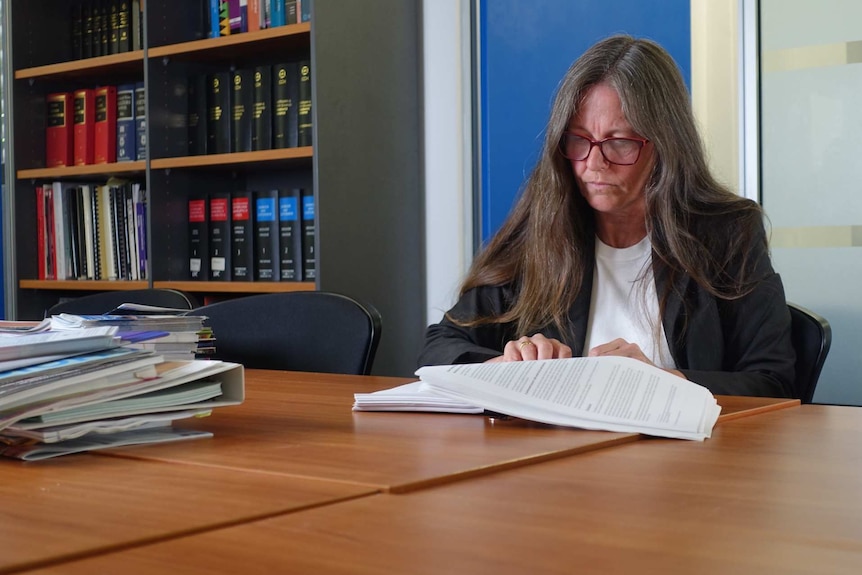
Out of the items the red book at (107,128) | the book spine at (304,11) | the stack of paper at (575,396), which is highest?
the book spine at (304,11)

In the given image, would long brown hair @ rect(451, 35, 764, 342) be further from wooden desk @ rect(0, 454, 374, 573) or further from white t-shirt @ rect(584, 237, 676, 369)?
wooden desk @ rect(0, 454, 374, 573)

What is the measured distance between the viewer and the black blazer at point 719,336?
1684 mm

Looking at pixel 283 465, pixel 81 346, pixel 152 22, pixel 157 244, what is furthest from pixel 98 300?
pixel 283 465

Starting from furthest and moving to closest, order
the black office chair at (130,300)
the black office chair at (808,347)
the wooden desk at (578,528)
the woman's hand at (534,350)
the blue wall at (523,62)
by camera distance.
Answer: the blue wall at (523,62) → the black office chair at (130,300) → the black office chair at (808,347) → the woman's hand at (534,350) → the wooden desk at (578,528)

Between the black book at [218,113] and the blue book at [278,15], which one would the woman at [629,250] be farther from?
the black book at [218,113]

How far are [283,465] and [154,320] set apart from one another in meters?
0.68

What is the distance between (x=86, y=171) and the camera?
3615 mm

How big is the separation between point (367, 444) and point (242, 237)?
252 centimetres

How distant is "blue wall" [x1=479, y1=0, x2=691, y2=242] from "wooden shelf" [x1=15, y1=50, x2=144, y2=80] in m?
1.16

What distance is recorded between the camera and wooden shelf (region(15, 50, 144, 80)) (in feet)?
11.4

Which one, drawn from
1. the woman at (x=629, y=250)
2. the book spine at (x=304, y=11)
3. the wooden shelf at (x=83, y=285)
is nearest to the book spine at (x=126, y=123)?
the wooden shelf at (x=83, y=285)

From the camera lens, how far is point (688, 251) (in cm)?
181

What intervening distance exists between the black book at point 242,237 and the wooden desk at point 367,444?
7.02 ft

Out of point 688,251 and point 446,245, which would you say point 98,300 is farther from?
point 688,251
